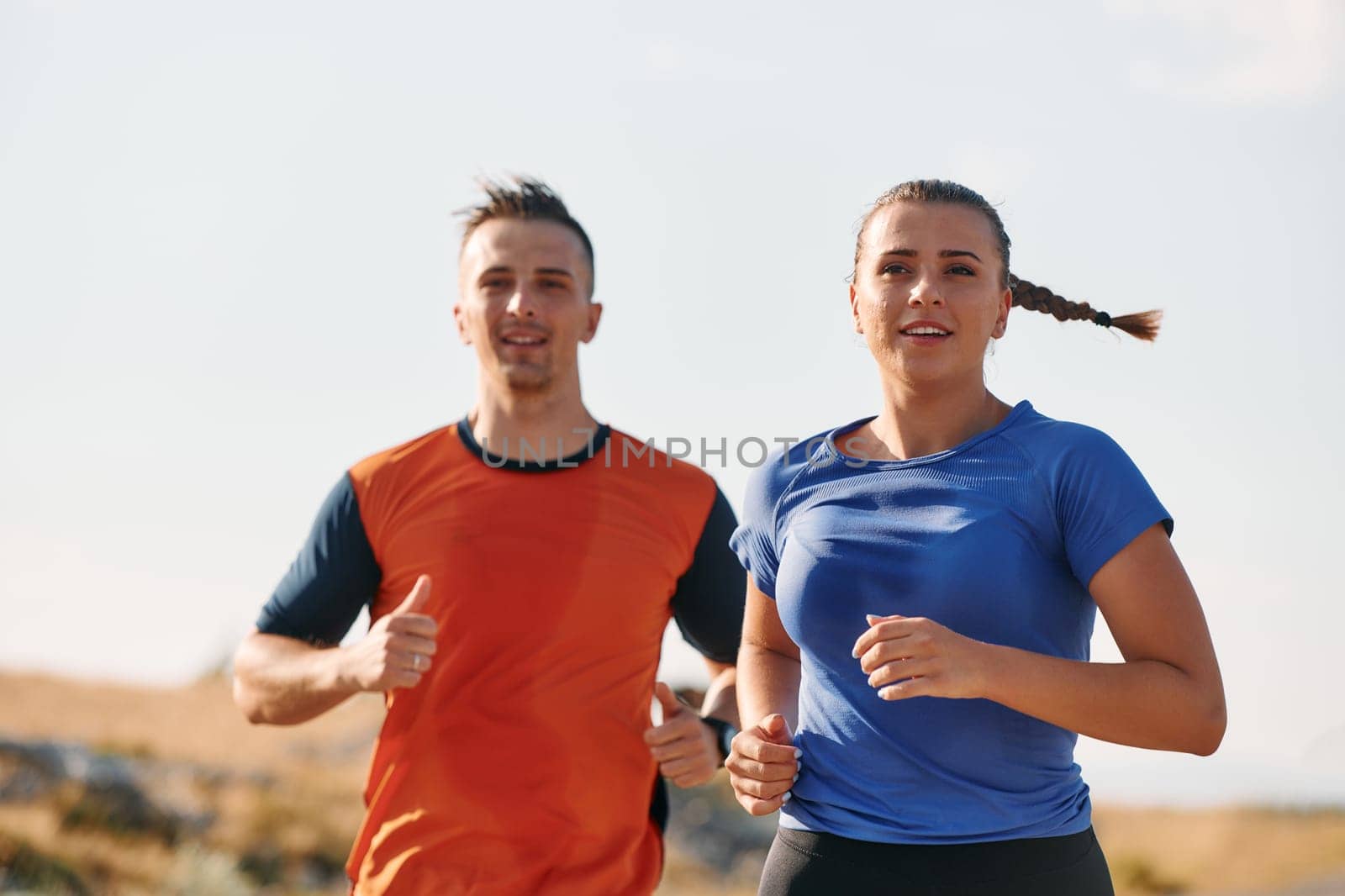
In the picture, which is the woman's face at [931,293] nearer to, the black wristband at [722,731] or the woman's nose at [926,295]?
the woman's nose at [926,295]

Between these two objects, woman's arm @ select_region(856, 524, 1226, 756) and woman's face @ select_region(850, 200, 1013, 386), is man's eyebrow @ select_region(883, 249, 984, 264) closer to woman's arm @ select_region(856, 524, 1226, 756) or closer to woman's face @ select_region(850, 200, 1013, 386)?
woman's face @ select_region(850, 200, 1013, 386)

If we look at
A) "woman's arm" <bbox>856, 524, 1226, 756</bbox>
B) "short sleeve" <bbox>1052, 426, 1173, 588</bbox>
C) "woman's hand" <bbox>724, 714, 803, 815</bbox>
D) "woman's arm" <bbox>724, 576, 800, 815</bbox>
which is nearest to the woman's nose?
"short sleeve" <bbox>1052, 426, 1173, 588</bbox>

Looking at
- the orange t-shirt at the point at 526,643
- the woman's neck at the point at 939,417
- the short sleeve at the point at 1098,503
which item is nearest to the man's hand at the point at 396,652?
the orange t-shirt at the point at 526,643

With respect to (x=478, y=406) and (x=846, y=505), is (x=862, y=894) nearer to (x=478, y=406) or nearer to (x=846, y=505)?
(x=846, y=505)

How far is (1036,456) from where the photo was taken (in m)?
2.39

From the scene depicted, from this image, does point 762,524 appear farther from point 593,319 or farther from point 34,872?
point 34,872

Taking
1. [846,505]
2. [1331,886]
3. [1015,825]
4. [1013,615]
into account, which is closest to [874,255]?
[846,505]

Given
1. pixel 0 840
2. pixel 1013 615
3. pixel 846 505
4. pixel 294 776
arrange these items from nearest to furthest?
1. pixel 1013 615
2. pixel 846 505
3. pixel 0 840
4. pixel 294 776

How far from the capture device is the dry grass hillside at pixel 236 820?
885cm

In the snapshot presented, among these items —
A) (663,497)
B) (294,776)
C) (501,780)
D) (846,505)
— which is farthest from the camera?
(294,776)

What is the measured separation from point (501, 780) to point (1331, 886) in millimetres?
11004

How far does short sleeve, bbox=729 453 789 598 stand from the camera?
9.01ft

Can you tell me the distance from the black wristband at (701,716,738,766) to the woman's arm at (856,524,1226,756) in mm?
1192

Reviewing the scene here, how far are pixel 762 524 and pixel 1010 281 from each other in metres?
0.70
